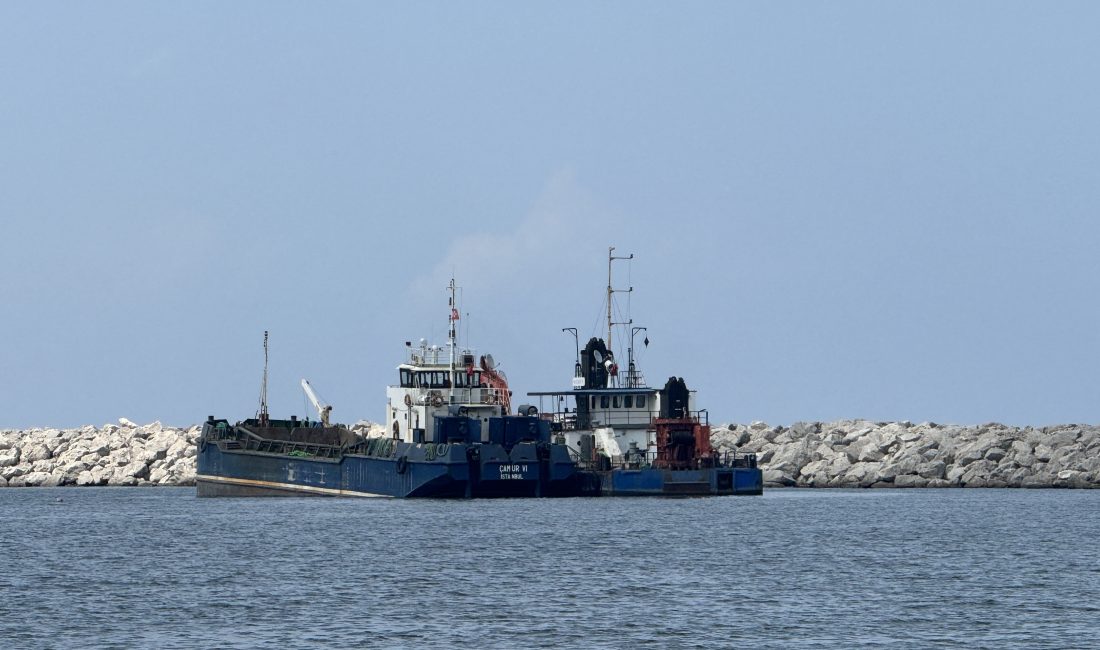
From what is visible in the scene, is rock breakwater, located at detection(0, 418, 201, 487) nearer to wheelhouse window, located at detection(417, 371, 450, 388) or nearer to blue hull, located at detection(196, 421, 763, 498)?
blue hull, located at detection(196, 421, 763, 498)

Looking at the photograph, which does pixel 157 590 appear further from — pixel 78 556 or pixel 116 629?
pixel 78 556

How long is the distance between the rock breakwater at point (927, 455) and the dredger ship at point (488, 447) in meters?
18.3

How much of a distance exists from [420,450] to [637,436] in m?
12.3

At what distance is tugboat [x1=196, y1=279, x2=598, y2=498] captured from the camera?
82.1m

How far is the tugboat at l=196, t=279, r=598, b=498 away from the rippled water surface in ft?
5.36

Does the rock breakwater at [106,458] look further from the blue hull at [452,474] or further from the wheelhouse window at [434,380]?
the wheelhouse window at [434,380]

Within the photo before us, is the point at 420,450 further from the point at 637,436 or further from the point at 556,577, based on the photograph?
the point at 556,577

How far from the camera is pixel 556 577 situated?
51281 mm

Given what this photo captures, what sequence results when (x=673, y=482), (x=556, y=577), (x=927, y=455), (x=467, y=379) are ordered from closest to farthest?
1. (x=556, y=577)
2. (x=673, y=482)
3. (x=467, y=379)
4. (x=927, y=455)

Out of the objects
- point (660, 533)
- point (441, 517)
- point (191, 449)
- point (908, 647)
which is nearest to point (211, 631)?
point (908, 647)

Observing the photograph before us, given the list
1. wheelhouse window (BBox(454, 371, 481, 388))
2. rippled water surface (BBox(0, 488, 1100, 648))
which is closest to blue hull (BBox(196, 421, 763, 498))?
rippled water surface (BBox(0, 488, 1100, 648))

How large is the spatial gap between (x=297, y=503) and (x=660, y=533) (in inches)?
1135

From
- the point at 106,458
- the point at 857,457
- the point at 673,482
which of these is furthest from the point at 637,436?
the point at 106,458

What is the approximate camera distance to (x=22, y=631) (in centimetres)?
4084
